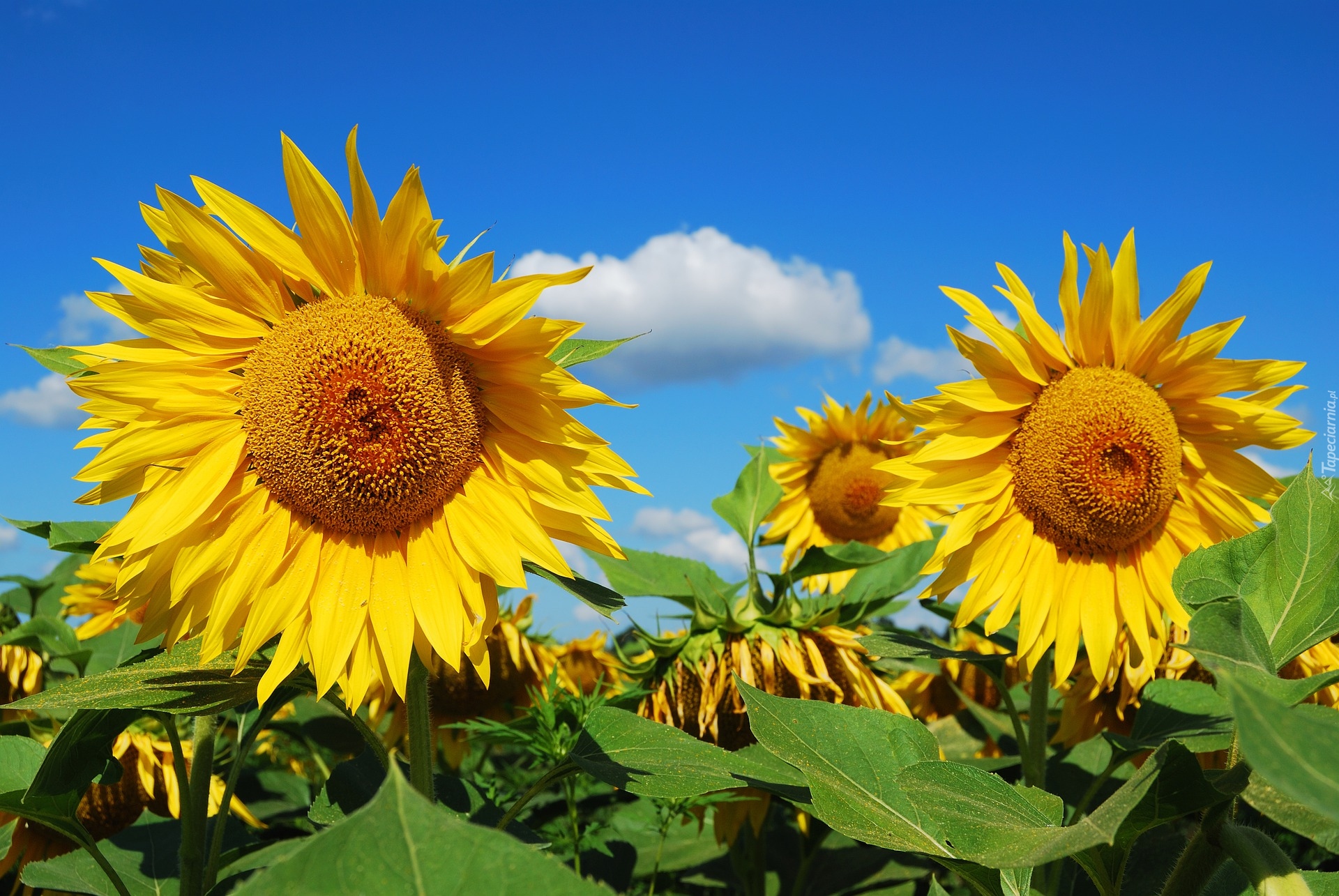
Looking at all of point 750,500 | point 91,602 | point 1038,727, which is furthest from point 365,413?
point 91,602

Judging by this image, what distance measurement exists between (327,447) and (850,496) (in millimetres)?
3465

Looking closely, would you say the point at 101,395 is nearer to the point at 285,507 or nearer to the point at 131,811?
the point at 285,507

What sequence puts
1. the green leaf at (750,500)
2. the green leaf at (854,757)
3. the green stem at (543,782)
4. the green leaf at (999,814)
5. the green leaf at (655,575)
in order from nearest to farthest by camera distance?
1. the green leaf at (999,814)
2. the green leaf at (854,757)
3. the green stem at (543,782)
4. the green leaf at (655,575)
5. the green leaf at (750,500)

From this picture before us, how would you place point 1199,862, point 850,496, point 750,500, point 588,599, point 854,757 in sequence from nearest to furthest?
point 1199,862 < point 854,757 < point 588,599 < point 750,500 < point 850,496

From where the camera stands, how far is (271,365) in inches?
67.8

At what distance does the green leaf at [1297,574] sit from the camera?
46.9 inches

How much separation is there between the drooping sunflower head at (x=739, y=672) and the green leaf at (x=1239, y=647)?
4.62ft

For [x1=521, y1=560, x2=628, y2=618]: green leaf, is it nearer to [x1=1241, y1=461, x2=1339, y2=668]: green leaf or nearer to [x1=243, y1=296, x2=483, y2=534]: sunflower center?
[x1=243, y1=296, x2=483, y2=534]: sunflower center

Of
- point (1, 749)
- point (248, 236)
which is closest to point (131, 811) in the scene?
point (1, 749)

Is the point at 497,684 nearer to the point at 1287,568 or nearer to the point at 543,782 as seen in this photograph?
the point at 543,782

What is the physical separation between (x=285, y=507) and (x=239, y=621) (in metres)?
0.21

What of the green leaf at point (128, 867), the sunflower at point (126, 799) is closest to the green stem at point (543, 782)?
the green leaf at point (128, 867)

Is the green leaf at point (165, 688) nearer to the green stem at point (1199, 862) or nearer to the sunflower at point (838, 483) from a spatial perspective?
the green stem at point (1199, 862)

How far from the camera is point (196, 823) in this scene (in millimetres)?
1938
